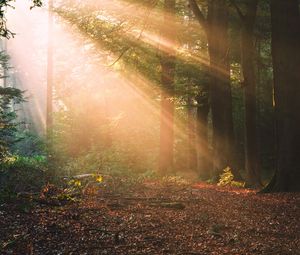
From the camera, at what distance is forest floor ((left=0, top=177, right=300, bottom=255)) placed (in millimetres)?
7367

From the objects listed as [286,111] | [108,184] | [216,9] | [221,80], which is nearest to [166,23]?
[216,9]

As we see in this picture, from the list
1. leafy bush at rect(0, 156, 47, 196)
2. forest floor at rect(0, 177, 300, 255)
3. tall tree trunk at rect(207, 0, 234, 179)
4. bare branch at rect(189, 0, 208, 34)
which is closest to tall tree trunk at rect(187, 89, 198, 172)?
leafy bush at rect(0, 156, 47, 196)

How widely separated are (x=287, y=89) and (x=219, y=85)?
5.20 meters

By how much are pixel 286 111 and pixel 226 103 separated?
5225mm

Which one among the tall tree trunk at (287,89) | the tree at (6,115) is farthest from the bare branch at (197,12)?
the tree at (6,115)

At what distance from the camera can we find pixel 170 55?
1911cm

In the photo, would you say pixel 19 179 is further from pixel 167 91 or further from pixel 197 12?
pixel 197 12

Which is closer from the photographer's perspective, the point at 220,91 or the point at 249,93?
the point at 220,91

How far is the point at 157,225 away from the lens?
8.99 metres

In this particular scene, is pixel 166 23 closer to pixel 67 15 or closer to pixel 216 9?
pixel 216 9

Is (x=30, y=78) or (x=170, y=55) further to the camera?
(x=30, y=78)

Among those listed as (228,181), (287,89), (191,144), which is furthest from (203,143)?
(287,89)

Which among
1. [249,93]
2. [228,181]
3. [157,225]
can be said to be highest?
[249,93]

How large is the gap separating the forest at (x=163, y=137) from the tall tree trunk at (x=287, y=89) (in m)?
0.03
